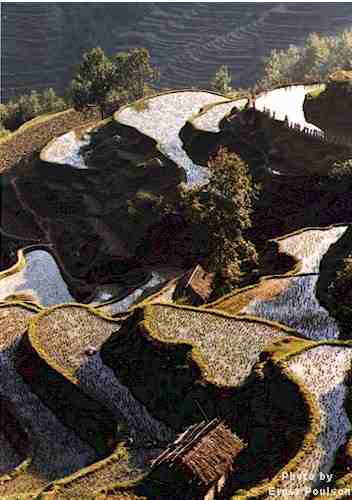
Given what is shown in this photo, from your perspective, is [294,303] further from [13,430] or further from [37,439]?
[13,430]

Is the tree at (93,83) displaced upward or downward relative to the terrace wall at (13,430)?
upward

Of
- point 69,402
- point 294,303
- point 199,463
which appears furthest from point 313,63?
point 199,463

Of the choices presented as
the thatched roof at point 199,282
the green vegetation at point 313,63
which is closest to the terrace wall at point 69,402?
the thatched roof at point 199,282

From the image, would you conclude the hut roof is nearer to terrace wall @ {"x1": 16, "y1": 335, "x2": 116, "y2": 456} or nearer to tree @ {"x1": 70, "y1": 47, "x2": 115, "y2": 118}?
terrace wall @ {"x1": 16, "y1": 335, "x2": 116, "y2": 456}

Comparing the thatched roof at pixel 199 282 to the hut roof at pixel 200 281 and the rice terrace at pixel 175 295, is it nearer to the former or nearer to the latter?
the hut roof at pixel 200 281

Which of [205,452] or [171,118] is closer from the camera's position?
[205,452]

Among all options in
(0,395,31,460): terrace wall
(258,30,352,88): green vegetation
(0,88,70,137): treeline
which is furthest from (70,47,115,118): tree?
(0,395,31,460): terrace wall
